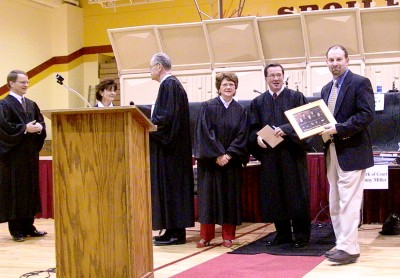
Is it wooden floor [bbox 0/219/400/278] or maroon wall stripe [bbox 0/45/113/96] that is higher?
maroon wall stripe [bbox 0/45/113/96]

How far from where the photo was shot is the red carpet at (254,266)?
4.21 meters

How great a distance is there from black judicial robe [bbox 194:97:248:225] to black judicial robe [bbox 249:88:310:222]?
7.2 inches

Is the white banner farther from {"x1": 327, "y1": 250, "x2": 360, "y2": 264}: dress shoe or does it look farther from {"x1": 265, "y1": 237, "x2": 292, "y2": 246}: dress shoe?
{"x1": 327, "y1": 250, "x2": 360, "y2": 264}: dress shoe

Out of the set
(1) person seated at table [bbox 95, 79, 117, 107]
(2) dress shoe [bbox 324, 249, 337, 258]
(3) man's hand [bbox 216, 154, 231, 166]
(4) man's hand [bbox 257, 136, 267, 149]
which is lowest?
(2) dress shoe [bbox 324, 249, 337, 258]

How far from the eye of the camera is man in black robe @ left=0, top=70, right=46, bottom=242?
20.2ft

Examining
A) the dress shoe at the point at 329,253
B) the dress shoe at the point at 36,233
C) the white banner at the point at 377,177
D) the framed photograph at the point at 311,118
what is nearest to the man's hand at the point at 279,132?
the framed photograph at the point at 311,118

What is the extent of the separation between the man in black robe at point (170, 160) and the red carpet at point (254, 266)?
818 millimetres

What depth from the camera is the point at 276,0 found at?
12.4 m

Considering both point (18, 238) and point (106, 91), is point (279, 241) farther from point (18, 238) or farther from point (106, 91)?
point (18, 238)

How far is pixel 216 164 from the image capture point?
5406 millimetres

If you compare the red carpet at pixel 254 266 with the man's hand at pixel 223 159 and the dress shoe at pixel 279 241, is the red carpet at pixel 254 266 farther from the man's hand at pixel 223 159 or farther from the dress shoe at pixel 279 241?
the man's hand at pixel 223 159

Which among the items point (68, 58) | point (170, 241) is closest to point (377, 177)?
point (170, 241)

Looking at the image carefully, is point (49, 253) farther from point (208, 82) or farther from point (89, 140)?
point (208, 82)

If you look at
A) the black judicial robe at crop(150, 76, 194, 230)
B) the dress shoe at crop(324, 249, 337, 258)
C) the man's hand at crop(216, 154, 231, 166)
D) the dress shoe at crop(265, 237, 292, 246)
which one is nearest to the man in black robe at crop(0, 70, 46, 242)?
the black judicial robe at crop(150, 76, 194, 230)
